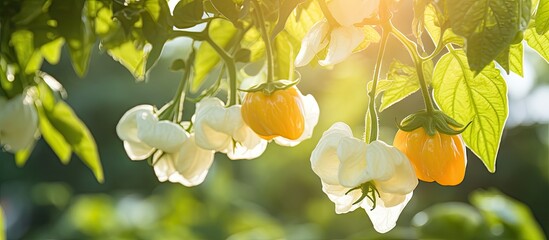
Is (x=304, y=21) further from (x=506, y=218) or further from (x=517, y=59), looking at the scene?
(x=506, y=218)

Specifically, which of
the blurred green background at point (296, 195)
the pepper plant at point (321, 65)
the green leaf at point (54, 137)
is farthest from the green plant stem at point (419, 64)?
the blurred green background at point (296, 195)

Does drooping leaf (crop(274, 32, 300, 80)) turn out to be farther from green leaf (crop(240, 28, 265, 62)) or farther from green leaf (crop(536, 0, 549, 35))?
green leaf (crop(536, 0, 549, 35))

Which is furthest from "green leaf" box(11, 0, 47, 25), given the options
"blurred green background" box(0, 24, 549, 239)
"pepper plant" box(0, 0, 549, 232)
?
"blurred green background" box(0, 24, 549, 239)

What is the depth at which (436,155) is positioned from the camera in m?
0.28

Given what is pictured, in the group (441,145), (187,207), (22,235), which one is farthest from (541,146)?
(441,145)

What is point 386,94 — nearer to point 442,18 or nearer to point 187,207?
point 442,18

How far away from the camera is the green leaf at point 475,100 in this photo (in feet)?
0.97

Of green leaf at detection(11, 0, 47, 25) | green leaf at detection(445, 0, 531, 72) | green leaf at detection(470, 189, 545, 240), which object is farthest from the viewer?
green leaf at detection(470, 189, 545, 240)

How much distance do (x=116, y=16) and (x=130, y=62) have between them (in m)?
0.06

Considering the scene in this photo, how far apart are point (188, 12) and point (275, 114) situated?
0.05 metres

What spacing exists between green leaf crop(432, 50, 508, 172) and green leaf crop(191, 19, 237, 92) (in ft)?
0.43

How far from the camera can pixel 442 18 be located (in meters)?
0.27

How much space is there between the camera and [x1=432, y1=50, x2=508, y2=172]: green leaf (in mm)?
297

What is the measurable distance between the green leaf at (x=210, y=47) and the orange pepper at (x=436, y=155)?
146 millimetres
